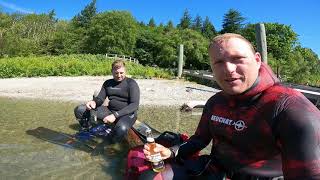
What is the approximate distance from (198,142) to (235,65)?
854mm

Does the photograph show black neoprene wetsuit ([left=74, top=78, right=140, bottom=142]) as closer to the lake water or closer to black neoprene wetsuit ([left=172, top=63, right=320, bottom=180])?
the lake water

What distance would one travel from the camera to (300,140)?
1.96 meters

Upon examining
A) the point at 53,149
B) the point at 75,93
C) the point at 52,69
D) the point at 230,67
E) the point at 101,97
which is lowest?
the point at 75,93

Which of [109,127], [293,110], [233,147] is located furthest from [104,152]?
[293,110]

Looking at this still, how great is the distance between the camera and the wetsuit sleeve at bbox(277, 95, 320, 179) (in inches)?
76.3

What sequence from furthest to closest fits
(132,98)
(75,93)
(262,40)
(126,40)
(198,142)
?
(126,40) → (75,93) → (262,40) → (132,98) → (198,142)

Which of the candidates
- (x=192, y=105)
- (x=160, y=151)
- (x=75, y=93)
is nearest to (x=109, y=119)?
(x=160, y=151)

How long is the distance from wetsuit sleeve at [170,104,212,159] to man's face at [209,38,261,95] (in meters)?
0.56

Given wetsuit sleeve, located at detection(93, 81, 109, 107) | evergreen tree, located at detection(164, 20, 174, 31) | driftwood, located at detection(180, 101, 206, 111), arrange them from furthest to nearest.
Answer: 1. evergreen tree, located at detection(164, 20, 174, 31)
2. driftwood, located at detection(180, 101, 206, 111)
3. wetsuit sleeve, located at detection(93, 81, 109, 107)

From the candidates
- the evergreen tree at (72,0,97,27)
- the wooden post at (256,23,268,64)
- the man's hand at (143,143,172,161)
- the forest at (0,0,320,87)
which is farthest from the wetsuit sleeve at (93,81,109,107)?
the evergreen tree at (72,0,97,27)

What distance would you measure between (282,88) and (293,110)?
0.25 meters

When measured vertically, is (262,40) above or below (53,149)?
above

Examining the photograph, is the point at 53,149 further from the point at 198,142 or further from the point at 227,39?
the point at 227,39

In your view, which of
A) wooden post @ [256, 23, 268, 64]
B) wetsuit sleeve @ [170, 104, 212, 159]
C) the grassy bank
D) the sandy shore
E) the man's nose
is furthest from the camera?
the grassy bank
